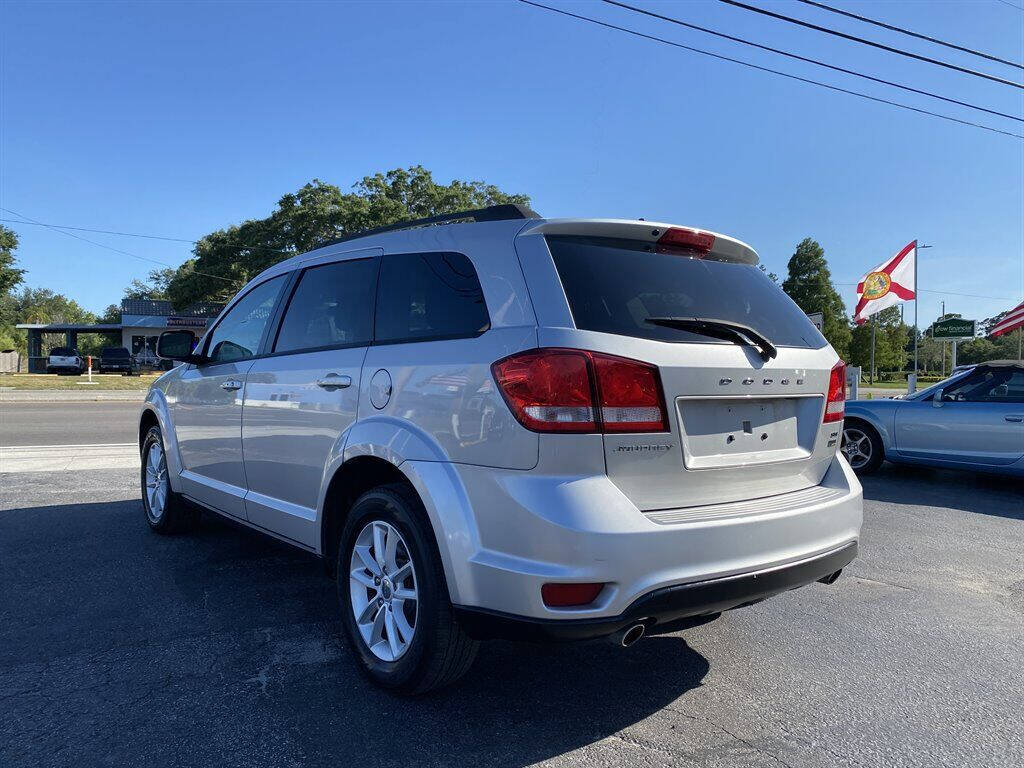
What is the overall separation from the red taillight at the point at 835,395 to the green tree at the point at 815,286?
4662cm

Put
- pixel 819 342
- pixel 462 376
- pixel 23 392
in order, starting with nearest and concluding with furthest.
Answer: pixel 462 376 → pixel 819 342 → pixel 23 392

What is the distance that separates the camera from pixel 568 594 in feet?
7.65

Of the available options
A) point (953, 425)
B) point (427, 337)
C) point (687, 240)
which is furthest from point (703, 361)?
point (953, 425)

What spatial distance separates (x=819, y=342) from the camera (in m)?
3.29

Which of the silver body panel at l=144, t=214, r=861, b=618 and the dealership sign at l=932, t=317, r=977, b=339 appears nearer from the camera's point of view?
the silver body panel at l=144, t=214, r=861, b=618

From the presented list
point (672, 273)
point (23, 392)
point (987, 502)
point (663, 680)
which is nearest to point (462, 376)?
point (672, 273)

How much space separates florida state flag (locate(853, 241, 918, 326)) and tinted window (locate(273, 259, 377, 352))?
2004 centimetres

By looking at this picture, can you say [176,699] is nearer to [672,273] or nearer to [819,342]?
[672,273]

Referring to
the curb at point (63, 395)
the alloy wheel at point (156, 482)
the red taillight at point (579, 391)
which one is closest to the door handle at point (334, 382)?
the red taillight at point (579, 391)

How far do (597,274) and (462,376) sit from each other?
64 cm

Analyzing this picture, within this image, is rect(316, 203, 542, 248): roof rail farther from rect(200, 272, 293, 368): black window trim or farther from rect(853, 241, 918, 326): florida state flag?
rect(853, 241, 918, 326): florida state flag

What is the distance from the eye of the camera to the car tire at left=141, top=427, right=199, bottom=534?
522 cm

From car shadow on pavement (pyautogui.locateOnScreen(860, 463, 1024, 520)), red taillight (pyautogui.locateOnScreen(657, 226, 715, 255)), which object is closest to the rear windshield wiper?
red taillight (pyautogui.locateOnScreen(657, 226, 715, 255))

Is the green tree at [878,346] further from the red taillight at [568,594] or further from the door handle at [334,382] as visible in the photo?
the red taillight at [568,594]
